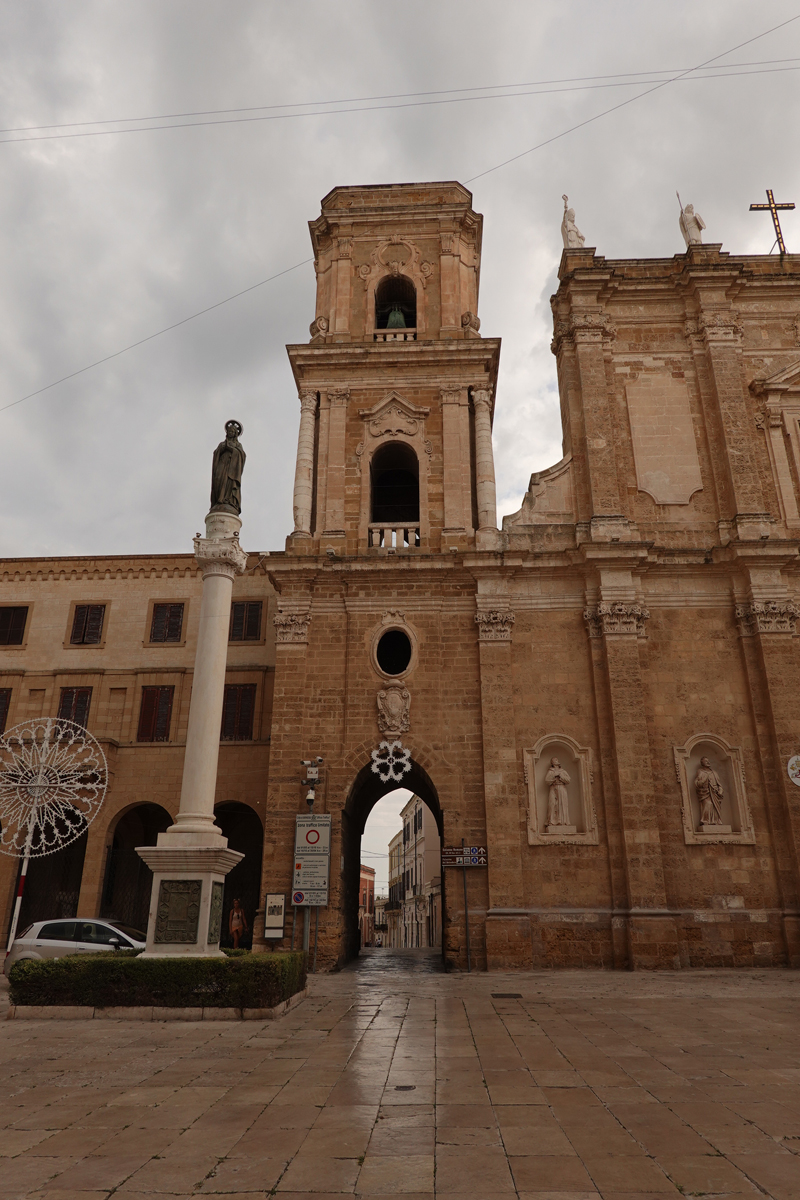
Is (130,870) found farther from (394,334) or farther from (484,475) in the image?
(394,334)

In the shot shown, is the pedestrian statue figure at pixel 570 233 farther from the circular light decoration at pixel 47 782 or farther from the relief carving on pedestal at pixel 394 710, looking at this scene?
the circular light decoration at pixel 47 782

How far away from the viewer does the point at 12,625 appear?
92.2ft

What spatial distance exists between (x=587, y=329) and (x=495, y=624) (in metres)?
10.2

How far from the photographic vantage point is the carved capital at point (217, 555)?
50.3 ft

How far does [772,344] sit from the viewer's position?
25.2 metres

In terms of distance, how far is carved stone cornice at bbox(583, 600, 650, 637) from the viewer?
2123 cm

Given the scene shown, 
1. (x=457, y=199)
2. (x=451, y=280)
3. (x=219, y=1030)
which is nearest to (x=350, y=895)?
(x=219, y=1030)

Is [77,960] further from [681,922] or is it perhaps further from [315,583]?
[681,922]

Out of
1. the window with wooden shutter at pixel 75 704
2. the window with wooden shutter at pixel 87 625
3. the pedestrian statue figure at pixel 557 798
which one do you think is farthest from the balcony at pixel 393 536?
the window with wooden shutter at pixel 75 704

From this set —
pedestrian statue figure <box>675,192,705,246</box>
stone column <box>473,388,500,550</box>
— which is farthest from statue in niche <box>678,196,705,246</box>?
stone column <box>473,388,500,550</box>

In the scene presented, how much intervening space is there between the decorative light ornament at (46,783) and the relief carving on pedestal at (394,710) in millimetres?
7114

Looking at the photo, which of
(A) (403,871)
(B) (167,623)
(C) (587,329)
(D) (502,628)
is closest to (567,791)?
(D) (502,628)

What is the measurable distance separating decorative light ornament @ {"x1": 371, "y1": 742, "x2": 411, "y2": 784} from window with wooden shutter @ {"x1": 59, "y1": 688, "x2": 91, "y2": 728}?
1150cm

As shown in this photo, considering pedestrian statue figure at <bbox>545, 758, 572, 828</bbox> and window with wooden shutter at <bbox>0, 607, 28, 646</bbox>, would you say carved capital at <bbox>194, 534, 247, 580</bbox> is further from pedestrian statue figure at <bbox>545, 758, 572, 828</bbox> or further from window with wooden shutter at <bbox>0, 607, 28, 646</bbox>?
window with wooden shutter at <bbox>0, 607, 28, 646</bbox>
